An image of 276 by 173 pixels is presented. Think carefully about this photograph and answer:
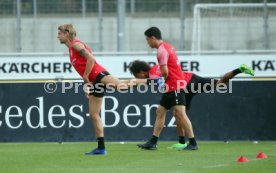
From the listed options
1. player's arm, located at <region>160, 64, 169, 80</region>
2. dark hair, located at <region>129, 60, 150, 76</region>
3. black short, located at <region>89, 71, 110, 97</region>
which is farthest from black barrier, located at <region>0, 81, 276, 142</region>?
black short, located at <region>89, 71, 110, 97</region>

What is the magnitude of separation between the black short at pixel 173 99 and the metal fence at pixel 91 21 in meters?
9.99

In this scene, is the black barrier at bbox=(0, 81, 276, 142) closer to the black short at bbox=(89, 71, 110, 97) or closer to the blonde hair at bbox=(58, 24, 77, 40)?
the black short at bbox=(89, 71, 110, 97)

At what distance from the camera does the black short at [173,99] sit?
608 inches

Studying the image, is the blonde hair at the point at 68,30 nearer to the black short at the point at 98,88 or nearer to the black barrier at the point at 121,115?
the black short at the point at 98,88

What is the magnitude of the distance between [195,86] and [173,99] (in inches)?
61.9

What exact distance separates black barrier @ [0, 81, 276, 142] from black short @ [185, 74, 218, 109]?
4.28 feet

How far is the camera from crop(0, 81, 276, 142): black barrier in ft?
60.4

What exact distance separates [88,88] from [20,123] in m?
4.44

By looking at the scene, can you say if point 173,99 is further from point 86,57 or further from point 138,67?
point 86,57

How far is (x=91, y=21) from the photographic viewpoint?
85.0ft

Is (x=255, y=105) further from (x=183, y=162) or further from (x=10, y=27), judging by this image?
(x=10, y=27)

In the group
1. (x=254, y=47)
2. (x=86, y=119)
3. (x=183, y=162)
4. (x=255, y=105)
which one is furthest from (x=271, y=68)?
(x=183, y=162)

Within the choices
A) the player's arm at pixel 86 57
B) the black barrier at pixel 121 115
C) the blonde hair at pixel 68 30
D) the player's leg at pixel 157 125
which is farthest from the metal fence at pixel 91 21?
the player's arm at pixel 86 57

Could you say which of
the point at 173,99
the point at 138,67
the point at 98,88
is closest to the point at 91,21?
the point at 138,67
